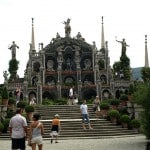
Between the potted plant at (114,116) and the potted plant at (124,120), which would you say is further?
the potted plant at (114,116)

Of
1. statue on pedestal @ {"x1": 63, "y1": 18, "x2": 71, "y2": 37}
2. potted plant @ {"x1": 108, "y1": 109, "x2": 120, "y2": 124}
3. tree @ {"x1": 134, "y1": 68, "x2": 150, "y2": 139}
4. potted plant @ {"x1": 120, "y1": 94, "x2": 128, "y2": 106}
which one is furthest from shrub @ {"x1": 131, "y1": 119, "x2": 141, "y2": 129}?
statue on pedestal @ {"x1": 63, "y1": 18, "x2": 71, "y2": 37}

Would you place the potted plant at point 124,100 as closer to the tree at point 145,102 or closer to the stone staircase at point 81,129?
the stone staircase at point 81,129

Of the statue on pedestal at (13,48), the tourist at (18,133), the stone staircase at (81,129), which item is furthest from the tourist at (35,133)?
the statue on pedestal at (13,48)

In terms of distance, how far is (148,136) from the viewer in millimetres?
22281

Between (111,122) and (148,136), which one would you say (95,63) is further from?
(148,136)

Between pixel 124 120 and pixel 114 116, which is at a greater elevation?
pixel 114 116

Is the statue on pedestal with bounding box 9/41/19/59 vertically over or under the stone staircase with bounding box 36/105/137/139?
over

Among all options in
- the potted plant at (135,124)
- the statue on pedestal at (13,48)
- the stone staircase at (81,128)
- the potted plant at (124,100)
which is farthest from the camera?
the statue on pedestal at (13,48)

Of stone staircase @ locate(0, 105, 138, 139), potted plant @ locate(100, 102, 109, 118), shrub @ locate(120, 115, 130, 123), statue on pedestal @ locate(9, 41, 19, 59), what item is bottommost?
stone staircase @ locate(0, 105, 138, 139)

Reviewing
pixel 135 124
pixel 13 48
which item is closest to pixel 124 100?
pixel 135 124

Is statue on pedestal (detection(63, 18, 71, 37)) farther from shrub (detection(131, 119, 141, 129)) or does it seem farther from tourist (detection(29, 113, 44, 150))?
tourist (detection(29, 113, 44, 150))

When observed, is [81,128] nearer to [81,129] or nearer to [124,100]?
[81,129]

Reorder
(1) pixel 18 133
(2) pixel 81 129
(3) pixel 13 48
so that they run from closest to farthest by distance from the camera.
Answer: (1) pixel 18 133 < (2) pixel 81 129 < (3) pixel 13 48

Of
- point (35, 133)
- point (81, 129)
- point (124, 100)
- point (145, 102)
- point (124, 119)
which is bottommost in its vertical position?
point (81, 129)
